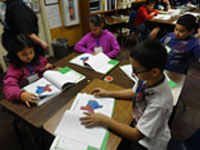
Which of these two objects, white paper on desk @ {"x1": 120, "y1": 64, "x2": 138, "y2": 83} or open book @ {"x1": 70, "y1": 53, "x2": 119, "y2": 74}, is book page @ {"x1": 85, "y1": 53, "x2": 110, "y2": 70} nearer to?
open book @ {"x1": 70, "y1": 53, "x2": 119, "y2": 74}

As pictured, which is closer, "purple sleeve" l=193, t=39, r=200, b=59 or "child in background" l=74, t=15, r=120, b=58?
"purple sleeve" l=193, t=39, r=200, b=59

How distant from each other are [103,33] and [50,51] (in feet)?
6.02

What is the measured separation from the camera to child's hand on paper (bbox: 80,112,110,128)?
89 centimetres

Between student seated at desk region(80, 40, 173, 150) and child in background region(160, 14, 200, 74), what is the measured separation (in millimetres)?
1099

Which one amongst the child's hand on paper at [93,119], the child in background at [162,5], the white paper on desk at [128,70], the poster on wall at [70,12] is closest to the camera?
the child's hand on paper at [93,119]

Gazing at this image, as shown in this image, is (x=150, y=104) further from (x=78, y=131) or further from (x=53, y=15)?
(x=53, y=15)

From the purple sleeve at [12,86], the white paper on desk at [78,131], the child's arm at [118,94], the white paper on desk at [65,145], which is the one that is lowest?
the white paper on desk at [65,145]

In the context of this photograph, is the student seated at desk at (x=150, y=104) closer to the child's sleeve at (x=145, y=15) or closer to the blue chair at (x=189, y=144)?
the blue chair at (x=189, y=144)

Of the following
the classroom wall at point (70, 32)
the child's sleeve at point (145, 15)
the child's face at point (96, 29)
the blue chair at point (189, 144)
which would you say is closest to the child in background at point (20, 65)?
the child's face at point (96, 29)

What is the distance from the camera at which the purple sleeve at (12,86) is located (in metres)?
1.12

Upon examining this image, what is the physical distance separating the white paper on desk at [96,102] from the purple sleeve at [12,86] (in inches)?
16.5

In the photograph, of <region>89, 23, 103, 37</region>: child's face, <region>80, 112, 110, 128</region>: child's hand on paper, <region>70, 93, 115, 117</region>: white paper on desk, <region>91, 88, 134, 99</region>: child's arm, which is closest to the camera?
<region>80, 112, 110, 128</region>: child's hand on paper

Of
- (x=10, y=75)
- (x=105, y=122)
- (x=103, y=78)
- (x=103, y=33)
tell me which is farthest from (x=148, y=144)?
(x=103, y=33)

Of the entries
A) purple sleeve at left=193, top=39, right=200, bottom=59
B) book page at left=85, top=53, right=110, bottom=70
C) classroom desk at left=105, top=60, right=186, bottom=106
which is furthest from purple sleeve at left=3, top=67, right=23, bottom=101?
purple sleeve at left=193, top=39, right=200, bottom=59
